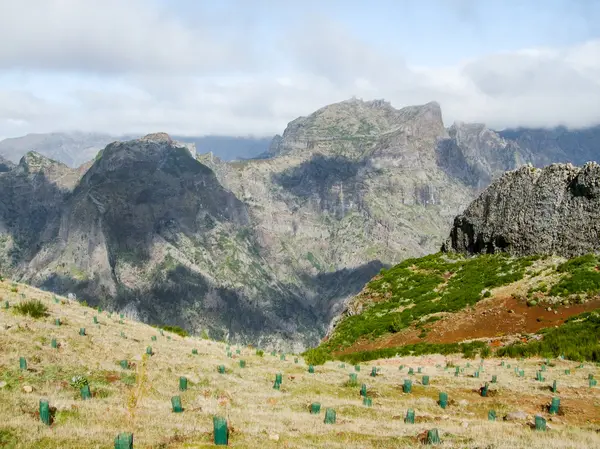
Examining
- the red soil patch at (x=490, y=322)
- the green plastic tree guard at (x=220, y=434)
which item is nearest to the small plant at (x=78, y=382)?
the green plastic tree guard at (x=220, y=434)

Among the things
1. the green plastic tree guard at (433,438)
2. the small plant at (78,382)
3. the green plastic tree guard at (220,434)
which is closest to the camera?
the green plastic tree guard at (220,434)

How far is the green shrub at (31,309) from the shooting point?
2564cm

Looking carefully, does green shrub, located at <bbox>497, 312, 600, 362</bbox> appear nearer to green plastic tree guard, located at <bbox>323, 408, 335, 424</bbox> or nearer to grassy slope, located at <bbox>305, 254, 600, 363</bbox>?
grassy slope, located at <bbox>305, 254, 600, 363</bbox>

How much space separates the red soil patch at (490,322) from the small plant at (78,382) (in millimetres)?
26948

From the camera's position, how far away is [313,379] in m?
23.2

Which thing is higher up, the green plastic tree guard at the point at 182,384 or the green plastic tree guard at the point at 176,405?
the green plastic tree guard at the point at 176,405

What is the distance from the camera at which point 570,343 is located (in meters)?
28.5

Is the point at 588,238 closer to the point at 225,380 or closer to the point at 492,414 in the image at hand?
the point at 492,414

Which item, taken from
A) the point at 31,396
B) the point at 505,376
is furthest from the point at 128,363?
the point at 505,376

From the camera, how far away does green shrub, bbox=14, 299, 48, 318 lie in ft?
84.1

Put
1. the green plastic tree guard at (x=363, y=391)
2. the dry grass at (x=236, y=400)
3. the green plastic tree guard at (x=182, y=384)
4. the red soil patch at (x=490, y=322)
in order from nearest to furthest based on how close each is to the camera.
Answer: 1. the dry grass at (x=236, y=400)
2. the green plastic tree guard at (x=182, y=384)
3. the green plastic tree guard at (x=363, y=391)
4. the red soil patch at (x=490, y=322)

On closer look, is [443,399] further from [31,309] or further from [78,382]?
[31,309]

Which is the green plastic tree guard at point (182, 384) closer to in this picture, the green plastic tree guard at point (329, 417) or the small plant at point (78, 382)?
the small plant at point (78, 382)

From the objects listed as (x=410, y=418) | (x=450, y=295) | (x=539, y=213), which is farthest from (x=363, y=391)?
(x=539, y=213)
